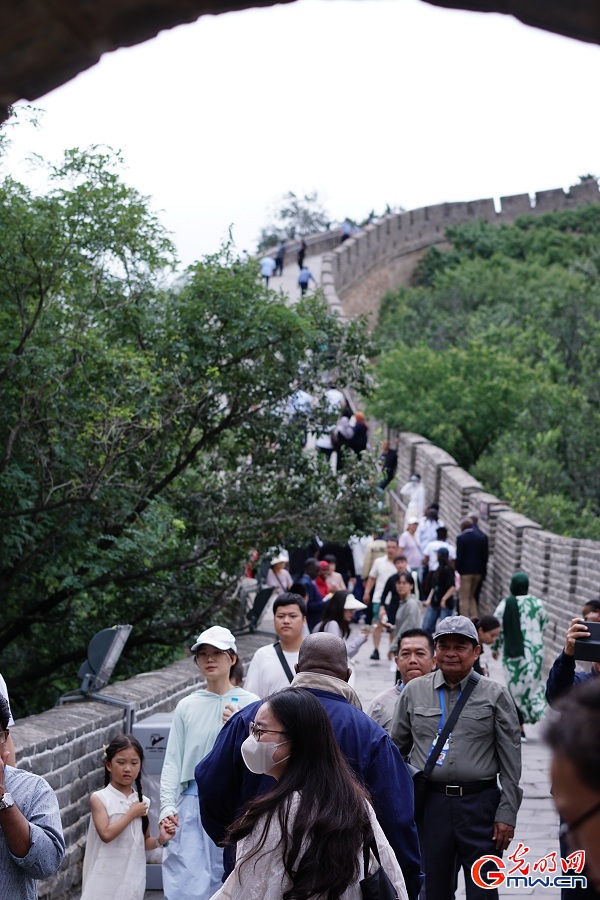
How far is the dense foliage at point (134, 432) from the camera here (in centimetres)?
1011

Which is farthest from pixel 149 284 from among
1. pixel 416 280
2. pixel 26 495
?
pixel 416 280

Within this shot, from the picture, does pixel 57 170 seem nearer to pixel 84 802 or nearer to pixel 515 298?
pixel 84 802

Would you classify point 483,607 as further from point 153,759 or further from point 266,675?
point 266,675

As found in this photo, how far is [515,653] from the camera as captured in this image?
10.1 meters

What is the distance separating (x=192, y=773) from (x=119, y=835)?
52cm

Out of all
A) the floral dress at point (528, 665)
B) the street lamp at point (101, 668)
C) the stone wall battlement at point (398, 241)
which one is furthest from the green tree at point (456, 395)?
the stone wall battlement at point (398, 241)

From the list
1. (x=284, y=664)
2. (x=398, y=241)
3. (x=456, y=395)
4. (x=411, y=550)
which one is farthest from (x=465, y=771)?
(x=398, y=241)

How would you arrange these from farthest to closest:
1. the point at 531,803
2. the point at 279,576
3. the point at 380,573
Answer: the point at 380,573 → the point at 279,576 → the point at 531,803

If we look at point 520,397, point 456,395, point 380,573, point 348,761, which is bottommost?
point 380,573

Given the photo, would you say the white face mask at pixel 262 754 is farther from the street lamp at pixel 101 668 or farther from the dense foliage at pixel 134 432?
the dense foliage at pixel 134 432

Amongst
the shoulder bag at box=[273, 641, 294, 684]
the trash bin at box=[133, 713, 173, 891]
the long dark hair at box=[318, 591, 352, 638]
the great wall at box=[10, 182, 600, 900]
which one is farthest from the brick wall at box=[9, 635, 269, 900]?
the long dark hair at box=[318, 591, 352, 638]

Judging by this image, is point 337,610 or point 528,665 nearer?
point 337,610

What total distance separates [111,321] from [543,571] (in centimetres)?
595

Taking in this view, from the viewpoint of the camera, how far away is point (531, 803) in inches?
343
